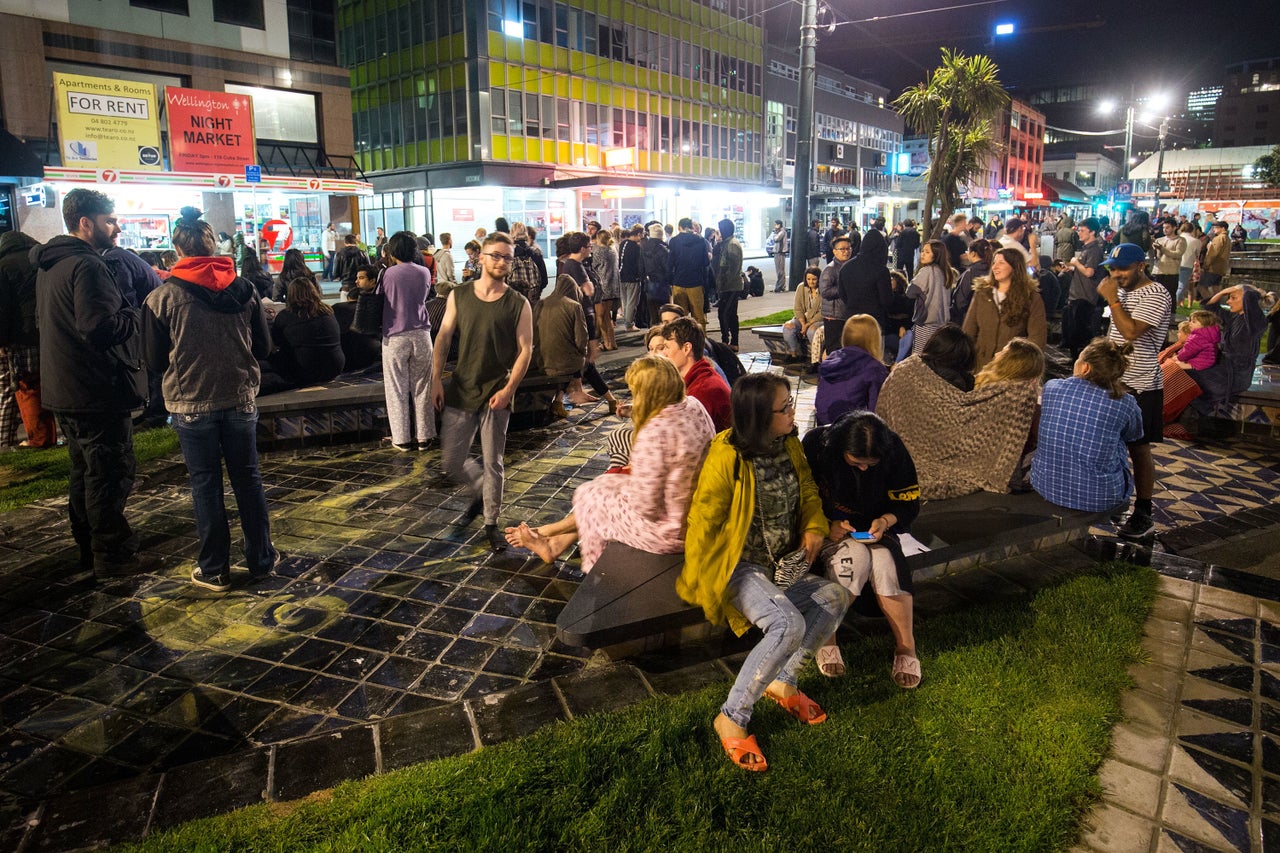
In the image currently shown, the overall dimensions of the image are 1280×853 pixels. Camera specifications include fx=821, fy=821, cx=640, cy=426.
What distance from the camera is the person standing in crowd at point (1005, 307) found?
6785mm

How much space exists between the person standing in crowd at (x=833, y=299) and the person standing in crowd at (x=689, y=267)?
2633 mm

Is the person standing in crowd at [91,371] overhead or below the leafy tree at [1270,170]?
below

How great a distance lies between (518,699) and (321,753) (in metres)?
0.80

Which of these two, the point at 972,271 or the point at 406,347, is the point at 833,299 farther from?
the point at 406,347

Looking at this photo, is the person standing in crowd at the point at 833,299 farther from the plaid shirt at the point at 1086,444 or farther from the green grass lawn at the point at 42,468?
the green grass lawn at the point at 42,468

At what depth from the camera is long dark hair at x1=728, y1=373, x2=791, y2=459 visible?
3227 millimetres

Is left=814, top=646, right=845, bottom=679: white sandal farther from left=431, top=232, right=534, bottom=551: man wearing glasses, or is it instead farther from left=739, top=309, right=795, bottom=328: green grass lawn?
left=739, top=309, right=795, bottom=328: green grass lawn

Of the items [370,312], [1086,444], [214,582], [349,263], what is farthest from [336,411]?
[349,263]

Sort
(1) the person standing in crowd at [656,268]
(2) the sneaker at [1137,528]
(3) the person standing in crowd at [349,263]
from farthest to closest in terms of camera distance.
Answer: (3) the person standing in crowd at [349,263], (1) the person standing in crowd at [656,268], (2) the sneaker at [1137,528]

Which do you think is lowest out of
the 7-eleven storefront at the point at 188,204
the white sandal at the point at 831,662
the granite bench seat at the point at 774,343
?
the white sandal at the point at 831,662

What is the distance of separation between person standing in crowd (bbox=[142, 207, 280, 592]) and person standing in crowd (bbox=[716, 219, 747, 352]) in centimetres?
857

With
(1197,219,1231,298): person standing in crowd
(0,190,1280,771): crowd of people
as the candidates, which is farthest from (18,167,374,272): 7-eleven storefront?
(1197,219,1231,298): person standing in crowd

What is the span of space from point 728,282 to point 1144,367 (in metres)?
7.37

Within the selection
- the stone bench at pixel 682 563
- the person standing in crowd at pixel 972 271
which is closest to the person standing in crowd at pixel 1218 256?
the person standing in crowd at pixel 972 271
